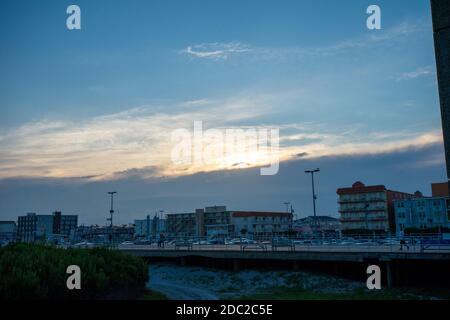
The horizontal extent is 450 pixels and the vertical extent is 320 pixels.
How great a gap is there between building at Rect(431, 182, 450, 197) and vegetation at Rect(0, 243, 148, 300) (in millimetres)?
110421

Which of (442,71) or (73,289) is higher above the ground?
(442,71)

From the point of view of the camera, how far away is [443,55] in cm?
2741

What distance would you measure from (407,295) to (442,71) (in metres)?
14.7

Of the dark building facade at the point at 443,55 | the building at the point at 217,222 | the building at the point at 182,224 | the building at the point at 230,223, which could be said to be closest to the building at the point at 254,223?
the building at the point at 230,223

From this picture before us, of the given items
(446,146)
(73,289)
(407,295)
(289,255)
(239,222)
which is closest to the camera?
(73,289)

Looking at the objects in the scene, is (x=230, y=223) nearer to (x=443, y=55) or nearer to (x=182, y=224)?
(x=182, y=224)

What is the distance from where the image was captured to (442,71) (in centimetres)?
2755

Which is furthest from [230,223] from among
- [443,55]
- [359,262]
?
[443,55]
